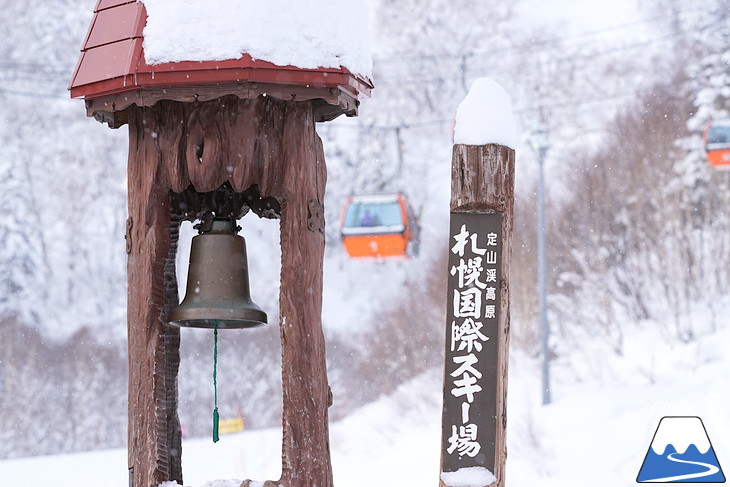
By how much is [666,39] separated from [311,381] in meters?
28.4

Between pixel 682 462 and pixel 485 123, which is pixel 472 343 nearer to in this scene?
pixel 485 123

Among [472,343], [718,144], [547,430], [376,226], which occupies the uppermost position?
[718,144]

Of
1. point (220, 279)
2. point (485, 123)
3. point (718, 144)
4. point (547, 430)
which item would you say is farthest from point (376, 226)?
point (485, 123)

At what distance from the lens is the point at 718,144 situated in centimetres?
1705

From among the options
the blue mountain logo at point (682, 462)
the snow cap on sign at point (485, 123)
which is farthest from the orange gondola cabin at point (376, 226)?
the snow cap on sign at point (485, 123)

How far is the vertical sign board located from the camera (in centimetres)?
402

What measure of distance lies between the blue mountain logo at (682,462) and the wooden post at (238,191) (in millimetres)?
8494

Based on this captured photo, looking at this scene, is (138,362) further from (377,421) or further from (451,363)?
(377,421)

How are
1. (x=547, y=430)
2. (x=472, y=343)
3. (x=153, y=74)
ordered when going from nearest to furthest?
(x=153, y=74) → (x=472, y=343) → (x=547, y=430)

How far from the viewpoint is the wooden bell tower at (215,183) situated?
401 centimetres

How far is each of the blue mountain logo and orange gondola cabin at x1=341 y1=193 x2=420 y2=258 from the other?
591 centimetres

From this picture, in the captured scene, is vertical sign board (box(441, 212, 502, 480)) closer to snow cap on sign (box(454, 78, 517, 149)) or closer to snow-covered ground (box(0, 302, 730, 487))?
snow cap on sign (box(454, 78, 517, 149))

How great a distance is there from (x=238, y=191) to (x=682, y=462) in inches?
364

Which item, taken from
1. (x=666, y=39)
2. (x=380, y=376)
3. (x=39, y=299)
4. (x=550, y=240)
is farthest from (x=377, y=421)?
(x=666, y=39)
